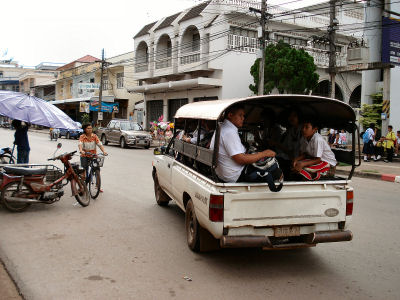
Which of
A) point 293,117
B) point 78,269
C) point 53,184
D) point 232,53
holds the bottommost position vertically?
point 78,269

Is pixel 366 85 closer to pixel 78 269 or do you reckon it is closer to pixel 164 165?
pixel 164 165

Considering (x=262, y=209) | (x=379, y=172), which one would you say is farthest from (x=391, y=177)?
(x=262, y=209)

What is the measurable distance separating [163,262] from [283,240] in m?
1.47

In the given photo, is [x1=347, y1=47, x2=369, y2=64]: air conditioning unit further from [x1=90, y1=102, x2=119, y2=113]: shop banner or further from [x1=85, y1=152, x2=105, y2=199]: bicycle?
[x1=90, y1=102, x2=119, y2=113]: shop banner

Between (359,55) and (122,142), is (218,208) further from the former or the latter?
(122,142)

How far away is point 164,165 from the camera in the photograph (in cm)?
710

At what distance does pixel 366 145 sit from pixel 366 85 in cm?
579

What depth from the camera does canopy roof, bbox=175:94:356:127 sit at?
480 cm

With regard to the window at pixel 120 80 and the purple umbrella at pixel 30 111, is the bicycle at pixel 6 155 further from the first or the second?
the window at pixel 120 80

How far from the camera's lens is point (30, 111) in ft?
24.9

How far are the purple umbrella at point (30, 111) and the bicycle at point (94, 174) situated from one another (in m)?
0.92

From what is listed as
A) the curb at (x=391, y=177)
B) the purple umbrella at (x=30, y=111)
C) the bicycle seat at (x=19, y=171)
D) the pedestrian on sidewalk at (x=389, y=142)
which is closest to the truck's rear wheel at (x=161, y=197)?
the purple umbrella at (x=30, y=111)

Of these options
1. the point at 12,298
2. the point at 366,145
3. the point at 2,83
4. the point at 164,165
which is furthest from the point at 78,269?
the point at 2,83

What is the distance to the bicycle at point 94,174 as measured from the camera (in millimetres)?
8586
